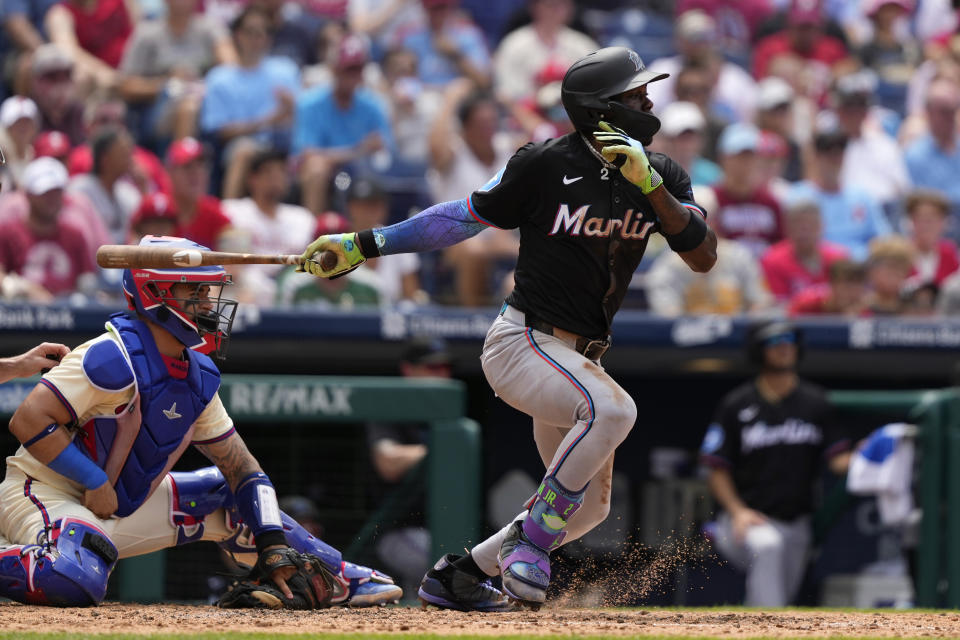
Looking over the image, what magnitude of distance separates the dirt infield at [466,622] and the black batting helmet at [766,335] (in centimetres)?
263

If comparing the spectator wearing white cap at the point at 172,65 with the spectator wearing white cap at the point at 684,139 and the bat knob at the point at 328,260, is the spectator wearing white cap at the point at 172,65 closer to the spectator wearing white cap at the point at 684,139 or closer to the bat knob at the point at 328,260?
the spectator wearing white cap at the point at 684,139

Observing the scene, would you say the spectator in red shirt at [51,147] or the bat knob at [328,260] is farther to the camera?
the spectator in red shirt at [51,147]

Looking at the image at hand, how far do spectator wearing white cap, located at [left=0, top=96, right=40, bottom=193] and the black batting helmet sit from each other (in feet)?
14.6

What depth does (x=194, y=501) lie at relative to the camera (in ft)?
18.6

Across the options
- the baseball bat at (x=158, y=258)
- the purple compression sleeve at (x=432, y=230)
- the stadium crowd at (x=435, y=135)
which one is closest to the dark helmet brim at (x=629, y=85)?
the purple compression sleeve at (x=432, y=230)

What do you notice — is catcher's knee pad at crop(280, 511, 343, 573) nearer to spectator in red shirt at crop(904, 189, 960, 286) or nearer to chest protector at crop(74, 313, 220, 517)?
chest protector at crop(74, 313, 220, 517)

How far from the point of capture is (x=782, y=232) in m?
10.2

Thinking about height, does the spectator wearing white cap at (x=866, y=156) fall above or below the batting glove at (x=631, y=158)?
above

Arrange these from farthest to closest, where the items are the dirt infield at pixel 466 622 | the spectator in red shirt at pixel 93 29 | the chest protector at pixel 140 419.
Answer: the spectator in red shirt at pixel 93 29 < the chest protector at pixel 140 419 < the dirt infield at pixel 466 622

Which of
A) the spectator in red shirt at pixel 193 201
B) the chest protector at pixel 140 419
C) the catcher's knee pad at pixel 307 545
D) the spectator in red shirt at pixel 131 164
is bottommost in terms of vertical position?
the catcher's knee pad at pixel 307 545

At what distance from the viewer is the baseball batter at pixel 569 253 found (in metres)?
4.84

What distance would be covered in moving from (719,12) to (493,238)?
4990 mm

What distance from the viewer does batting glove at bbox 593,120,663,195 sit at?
15.2 ft

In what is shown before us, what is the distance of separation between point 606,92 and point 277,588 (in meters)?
2.08
